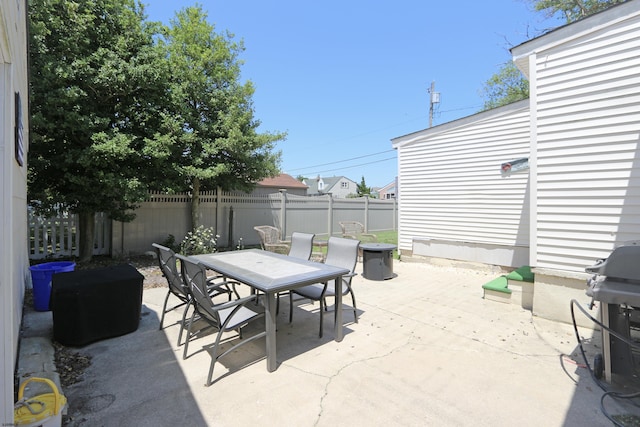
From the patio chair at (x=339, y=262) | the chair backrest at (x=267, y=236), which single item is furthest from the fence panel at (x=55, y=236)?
the patio chair at (x=339, y=262)

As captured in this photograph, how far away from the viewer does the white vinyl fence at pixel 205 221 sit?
6863 millimetres

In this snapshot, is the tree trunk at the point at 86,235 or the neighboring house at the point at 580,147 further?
the tree trunk at the point at 86,235

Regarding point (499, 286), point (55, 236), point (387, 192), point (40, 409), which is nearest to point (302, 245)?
point (499, 286)

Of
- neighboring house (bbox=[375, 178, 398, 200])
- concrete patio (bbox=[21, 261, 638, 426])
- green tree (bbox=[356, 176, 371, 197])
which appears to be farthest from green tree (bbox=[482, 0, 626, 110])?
neighboring house (bbox=[375, 178, 398, 200])

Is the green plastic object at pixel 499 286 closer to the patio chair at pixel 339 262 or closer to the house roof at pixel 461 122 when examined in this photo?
the patio chair at pixel 339 262

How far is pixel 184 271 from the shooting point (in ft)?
10.2

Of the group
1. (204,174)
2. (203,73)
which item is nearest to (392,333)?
(204,174)

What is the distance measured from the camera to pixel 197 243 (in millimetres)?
7957

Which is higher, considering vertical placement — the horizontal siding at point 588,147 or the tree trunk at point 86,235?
the horizontal siding at point 588,147

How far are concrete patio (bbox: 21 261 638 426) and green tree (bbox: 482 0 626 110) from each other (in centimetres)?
1413

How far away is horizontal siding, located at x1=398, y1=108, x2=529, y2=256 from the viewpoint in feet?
21.6

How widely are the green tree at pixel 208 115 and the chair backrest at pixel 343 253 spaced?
14.6 feet

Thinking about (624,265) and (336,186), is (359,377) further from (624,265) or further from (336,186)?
(336,186)

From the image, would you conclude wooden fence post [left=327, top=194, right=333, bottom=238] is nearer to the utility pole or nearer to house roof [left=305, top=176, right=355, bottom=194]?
the utility pole
